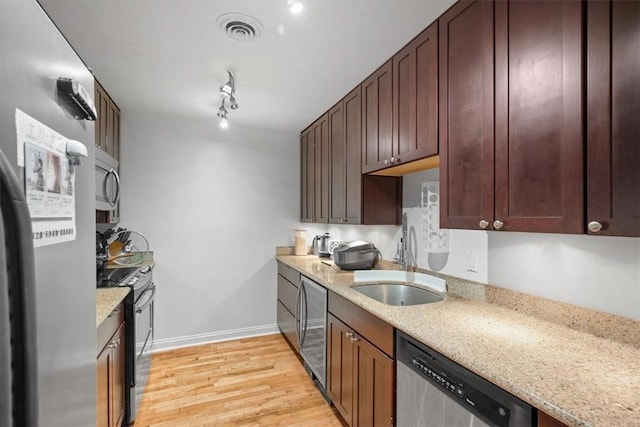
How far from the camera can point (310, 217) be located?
339 cm

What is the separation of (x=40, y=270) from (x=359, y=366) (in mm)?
1562

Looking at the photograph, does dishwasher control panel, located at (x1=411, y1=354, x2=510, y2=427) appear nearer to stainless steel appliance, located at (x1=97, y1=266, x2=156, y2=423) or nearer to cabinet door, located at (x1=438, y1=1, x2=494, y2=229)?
cabinet door, located at (x1=438, y1=1, x2=494, y2=229)

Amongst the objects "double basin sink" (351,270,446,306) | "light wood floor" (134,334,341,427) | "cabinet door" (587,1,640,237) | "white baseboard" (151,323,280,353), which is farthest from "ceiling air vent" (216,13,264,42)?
"white baseboard" (151,323,280,353)

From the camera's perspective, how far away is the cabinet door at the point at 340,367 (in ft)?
6.00

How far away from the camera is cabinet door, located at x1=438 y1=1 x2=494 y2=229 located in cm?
131

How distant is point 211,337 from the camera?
130 inches

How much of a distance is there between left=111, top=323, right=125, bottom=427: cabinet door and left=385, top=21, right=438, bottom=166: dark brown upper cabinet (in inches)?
77.5

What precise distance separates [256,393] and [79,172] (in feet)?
6.96

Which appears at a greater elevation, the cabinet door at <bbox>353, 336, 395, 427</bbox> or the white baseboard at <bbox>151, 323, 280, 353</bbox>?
the cabinet door at <bbox>353, 336, 395, 427</bbox>

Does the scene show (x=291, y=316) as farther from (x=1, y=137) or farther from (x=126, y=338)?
(x=1, y=137)

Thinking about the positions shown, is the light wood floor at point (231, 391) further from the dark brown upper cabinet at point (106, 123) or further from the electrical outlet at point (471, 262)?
the dark brown upper cabinet at point (106, 123)

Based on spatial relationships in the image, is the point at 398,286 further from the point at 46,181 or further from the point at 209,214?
the point at 209,214

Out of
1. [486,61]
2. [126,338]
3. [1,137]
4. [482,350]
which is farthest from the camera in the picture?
[126,338]

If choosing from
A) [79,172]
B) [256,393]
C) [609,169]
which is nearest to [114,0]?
[79,172]
